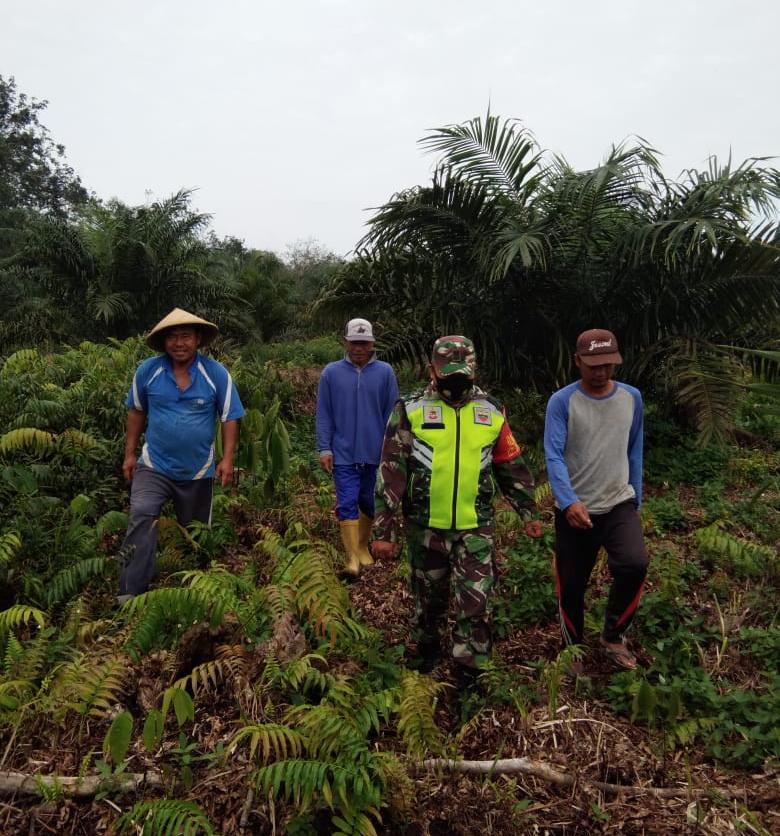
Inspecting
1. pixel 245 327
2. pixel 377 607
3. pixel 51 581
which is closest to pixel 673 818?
pixel 377 607

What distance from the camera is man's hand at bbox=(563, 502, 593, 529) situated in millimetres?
3180

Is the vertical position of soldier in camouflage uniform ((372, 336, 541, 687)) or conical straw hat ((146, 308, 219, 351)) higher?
conical straw hat ((146, 308, 219, 351))

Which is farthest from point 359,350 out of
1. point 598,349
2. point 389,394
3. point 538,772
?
point 538,772

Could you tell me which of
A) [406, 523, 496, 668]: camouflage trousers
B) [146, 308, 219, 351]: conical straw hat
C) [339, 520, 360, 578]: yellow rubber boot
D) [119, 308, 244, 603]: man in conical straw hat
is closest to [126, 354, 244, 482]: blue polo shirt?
[119, 308, 244, 603]: man in conical straw hat

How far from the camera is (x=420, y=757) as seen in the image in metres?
2.60

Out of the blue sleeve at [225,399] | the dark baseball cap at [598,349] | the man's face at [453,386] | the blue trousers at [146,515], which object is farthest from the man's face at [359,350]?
the dark baseball cap at [598,349]

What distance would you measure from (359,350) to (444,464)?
176cm

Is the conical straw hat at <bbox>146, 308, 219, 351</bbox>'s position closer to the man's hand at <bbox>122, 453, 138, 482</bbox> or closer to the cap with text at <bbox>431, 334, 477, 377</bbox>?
the man's hand at <bbox>122, 453, 138, 482</bbox>

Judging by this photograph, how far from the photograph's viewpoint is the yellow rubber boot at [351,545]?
15.6 ft

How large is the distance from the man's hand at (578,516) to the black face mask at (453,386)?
788 millimetres

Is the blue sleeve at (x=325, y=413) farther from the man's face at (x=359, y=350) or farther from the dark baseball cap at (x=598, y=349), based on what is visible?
the dark baseball cap at (x=598, y=349)

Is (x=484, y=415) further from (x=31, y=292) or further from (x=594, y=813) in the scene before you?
(x=31, y=292)

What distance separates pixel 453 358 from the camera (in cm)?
310

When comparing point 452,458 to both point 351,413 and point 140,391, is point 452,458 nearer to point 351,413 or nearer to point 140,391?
point 351,413
